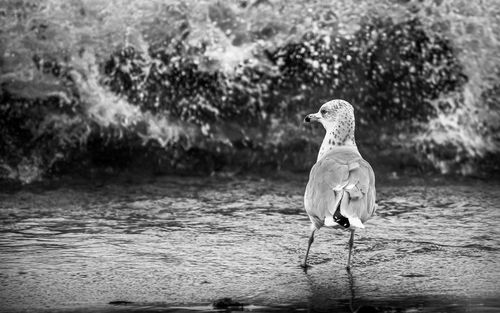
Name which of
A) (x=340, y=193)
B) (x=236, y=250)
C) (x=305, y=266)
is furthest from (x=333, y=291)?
(x=236, y=250)

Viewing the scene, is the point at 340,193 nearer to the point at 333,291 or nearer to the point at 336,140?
the point at 333,291

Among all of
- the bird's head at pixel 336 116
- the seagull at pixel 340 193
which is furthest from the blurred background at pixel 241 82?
the seagull at pixel 340 193

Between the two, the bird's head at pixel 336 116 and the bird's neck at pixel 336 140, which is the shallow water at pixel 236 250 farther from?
the bird's head at pixel 336 116

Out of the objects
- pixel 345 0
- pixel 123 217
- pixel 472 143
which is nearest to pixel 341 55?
pixel 345 0

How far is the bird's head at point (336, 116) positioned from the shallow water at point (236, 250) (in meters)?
0.69

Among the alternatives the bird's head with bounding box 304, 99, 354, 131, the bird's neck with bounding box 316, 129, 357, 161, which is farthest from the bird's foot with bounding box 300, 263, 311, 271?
the bird's head with bounding box 304, 99, 354, 131

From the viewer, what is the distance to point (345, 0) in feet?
33.9

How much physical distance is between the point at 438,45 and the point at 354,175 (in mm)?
4367

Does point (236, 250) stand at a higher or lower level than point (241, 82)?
Result: lower

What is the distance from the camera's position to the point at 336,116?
22.6ft

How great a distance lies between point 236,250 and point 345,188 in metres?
0.82

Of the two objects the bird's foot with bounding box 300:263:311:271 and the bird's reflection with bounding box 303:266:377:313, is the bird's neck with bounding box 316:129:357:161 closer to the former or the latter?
the bird's foot with bounding box 300:263:311:271

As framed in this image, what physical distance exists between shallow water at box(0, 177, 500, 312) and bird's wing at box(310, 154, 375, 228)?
0.32m

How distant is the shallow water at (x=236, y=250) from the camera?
5.16m
